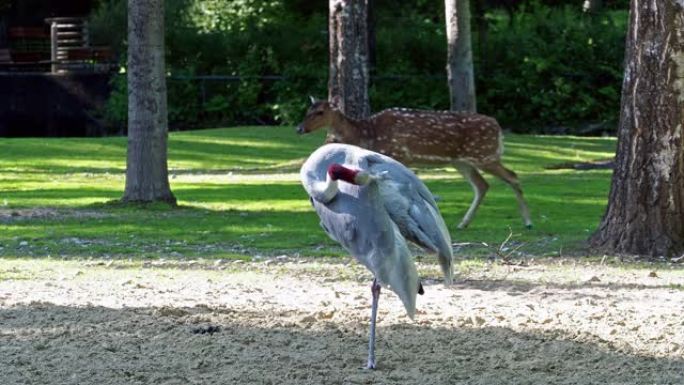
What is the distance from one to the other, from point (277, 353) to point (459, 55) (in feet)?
68.2

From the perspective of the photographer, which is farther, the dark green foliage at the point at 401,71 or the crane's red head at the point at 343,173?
the dark green foliage at the point at 401,71

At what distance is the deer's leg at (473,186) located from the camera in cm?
1579

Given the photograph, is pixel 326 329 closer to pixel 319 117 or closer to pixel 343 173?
pixel 343 173

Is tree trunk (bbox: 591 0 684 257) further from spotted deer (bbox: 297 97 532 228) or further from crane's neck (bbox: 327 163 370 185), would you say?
crane's neck (bbox: 327 163 370 185)

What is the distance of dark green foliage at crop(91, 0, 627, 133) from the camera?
36.8 metres

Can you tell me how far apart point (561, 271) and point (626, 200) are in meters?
1.09

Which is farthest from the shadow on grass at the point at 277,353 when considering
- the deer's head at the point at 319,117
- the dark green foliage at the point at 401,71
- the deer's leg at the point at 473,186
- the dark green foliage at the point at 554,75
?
the dark green foliage at the point at 554,75

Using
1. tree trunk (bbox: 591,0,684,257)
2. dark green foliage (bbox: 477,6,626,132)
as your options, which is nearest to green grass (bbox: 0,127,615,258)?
tree trunk (bbox: 591,0,684,257)

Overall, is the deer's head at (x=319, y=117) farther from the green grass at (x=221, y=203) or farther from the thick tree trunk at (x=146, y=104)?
the thick tree trunk at (x=146, y=104)

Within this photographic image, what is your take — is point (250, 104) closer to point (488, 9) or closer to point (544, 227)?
point (488, 9)

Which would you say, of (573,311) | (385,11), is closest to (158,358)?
(573,311)

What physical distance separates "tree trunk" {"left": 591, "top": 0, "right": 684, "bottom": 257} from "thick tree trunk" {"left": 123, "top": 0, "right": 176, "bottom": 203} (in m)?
6.42

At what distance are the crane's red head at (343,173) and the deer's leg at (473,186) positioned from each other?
8.21 meters

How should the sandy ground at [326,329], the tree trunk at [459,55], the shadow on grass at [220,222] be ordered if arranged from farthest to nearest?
the tree trunk at [459,55]
the shadow on grass at [220,222]
the sandy ground at [326,329]
